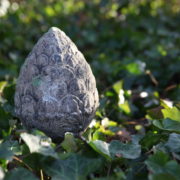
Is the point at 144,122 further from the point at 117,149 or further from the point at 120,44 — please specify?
the point at 120,44

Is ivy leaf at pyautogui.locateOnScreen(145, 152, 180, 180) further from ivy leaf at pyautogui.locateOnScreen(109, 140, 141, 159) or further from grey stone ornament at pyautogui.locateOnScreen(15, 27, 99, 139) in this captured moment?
grey stone ornament at pyautogui.locateOnScreen(15, 27, 99, 139)

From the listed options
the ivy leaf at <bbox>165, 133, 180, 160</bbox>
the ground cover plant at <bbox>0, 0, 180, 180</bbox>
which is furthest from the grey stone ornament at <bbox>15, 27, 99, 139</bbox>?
the ivy leaf at <bbox>165, 133, 180, 160</bbox>

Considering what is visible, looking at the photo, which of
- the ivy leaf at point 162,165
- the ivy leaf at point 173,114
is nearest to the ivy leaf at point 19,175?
the ivy leaf at point 162,165

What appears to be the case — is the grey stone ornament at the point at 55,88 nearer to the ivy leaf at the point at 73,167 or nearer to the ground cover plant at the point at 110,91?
the ground cover plant at the point at 110,91

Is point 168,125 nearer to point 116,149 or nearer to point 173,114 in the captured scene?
point 173,114

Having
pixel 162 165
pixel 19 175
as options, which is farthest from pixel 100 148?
pixel 19 175

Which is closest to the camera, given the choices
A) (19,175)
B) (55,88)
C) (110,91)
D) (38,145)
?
(19,175)

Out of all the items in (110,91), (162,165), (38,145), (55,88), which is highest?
(110,91)

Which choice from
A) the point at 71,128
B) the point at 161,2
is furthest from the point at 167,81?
the point at 161,2
